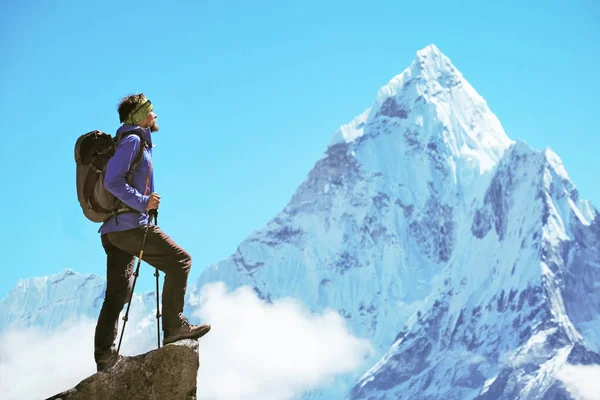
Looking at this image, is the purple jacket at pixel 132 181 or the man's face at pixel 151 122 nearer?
the purple jacket at pixel 132 181

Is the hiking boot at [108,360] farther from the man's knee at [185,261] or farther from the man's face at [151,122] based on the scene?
the man's face at [151,122]

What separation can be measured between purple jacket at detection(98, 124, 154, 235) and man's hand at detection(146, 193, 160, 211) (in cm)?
3

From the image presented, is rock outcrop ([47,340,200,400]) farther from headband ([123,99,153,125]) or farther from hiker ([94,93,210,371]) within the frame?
headband ([123,99,153,125])

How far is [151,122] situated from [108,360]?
1.99 m

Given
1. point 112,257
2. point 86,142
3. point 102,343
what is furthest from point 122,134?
point 102,343

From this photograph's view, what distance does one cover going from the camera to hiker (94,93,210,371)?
9.65 meters

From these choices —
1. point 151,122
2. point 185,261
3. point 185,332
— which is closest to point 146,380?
point 185,332

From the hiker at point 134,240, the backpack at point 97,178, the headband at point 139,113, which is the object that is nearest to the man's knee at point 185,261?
the hiker at point 134,240

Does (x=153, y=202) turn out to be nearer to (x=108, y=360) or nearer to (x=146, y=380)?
(x=108, y=360)

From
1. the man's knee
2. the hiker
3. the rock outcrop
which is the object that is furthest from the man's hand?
the rock outcrop

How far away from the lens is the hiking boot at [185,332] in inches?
381

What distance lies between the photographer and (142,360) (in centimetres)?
902

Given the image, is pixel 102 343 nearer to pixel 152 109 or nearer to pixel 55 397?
pixel 55 397

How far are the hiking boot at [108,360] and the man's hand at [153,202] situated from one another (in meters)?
1.25
